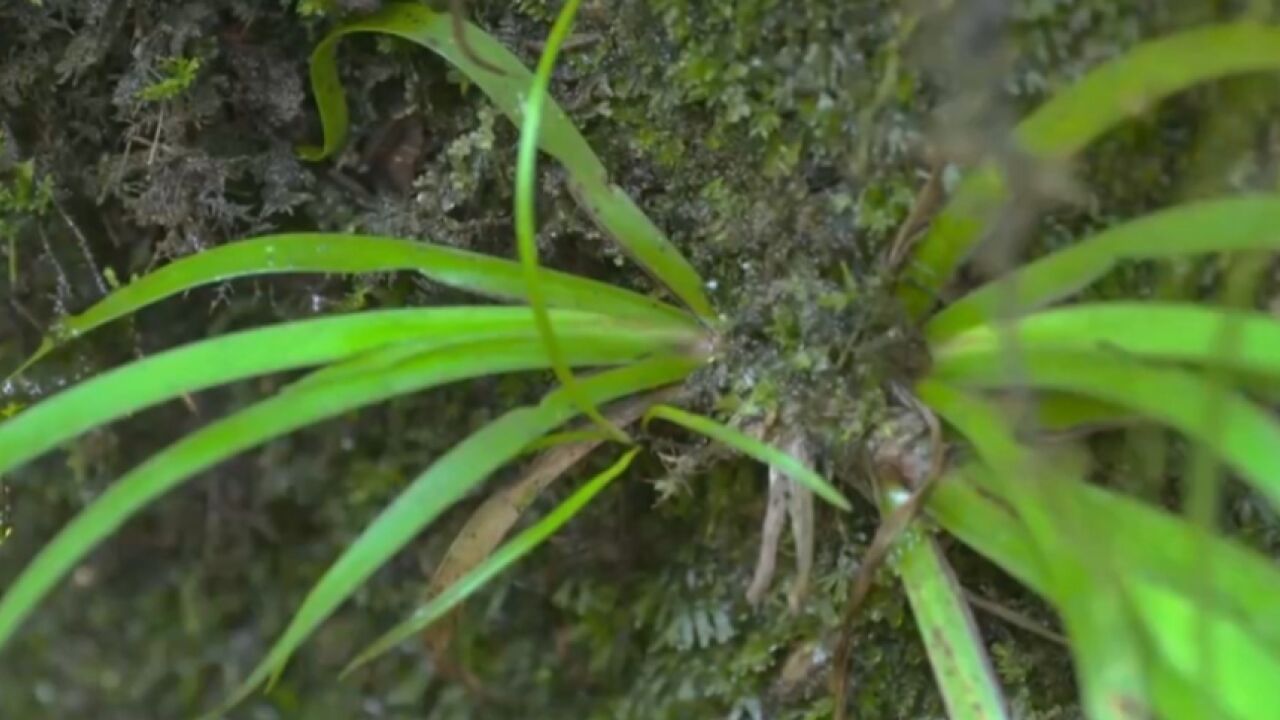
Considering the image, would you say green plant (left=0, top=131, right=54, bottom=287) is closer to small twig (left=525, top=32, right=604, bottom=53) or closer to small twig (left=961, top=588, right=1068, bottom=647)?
small twig (left=525, top=32, right=604, bottom=53)

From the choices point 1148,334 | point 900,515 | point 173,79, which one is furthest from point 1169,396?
A: point 173,79

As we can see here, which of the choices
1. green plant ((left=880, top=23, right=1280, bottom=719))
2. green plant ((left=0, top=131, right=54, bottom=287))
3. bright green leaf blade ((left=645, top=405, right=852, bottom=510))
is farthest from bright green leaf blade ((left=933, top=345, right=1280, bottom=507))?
green plant ((left=0, top=131, right=54, bottom=287))

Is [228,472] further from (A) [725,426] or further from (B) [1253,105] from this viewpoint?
(B) [1253,105]

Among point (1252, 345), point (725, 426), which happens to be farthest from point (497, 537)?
point (1252, 345)

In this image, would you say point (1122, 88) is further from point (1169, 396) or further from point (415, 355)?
point (415, 355)

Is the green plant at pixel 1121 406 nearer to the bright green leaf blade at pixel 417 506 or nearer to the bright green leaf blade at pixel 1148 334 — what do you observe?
the bright green leaf blade at pixel 1148 334

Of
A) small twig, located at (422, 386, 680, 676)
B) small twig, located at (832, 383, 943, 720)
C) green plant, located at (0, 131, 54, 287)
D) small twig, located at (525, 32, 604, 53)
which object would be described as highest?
green plant, located at (0, 131, 54, 287)
